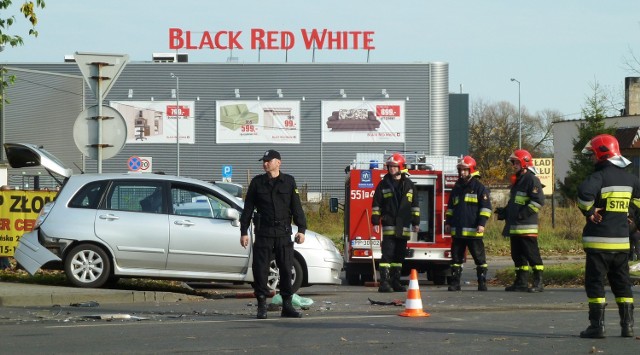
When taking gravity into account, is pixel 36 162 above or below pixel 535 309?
above

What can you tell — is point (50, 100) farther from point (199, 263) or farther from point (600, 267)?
point (600, 267)

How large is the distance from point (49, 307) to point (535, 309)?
574 centimetres

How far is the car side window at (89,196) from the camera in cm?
1505

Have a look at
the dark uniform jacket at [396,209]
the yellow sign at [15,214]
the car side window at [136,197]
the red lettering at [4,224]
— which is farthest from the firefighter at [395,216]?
the red lettering at [4,224]

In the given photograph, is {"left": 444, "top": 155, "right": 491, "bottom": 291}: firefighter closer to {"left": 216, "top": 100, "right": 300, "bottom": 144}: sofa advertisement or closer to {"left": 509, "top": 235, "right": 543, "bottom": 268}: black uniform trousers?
{"left": 509, "top": 235, "right": 543, "bottom": 268}: black uniform trousers

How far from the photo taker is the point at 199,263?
49.0ft

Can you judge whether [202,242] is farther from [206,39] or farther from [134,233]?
[206,39]

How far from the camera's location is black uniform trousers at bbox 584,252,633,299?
9.89m

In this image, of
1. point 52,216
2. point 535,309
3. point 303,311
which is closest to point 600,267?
point 535,309

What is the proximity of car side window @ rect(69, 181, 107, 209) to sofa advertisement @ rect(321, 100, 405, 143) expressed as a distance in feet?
176

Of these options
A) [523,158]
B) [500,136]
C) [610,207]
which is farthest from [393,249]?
[500,136]

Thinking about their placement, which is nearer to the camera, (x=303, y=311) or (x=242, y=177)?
(x=303, y=311)

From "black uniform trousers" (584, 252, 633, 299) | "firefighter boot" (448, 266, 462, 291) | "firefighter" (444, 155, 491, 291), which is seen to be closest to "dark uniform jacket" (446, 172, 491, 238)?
"firefighter" (444, 155, 491, 291)

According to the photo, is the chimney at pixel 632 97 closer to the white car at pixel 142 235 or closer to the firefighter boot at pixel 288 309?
the white car at pixel 142 235
